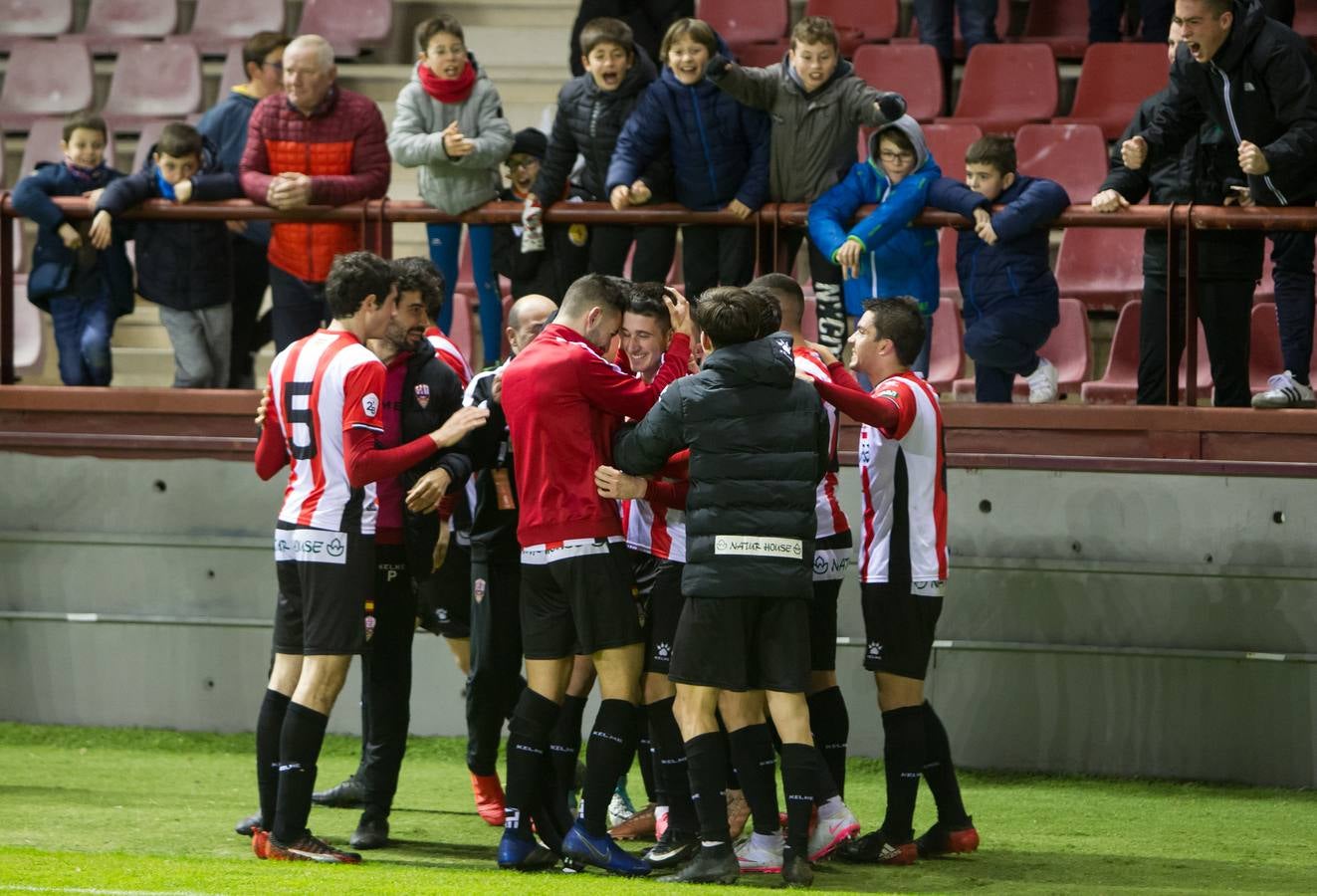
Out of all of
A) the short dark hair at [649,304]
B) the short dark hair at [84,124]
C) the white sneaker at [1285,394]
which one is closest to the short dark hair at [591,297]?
the short dark hair at [649,304]

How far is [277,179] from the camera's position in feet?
28.3

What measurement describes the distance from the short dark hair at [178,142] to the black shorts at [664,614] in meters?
3.85

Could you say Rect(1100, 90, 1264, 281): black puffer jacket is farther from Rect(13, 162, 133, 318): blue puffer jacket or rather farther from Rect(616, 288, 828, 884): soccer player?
Rect(13, 162, 133, 318): blue puffer jacket

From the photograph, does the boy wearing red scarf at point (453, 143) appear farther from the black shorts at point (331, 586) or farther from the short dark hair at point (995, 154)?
the black shorts at point (331, 586)

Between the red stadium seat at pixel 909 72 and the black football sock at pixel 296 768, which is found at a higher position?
the red stadium seat at pixel 909 72

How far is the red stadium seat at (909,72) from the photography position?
11742 mm

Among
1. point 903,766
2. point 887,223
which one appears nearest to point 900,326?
point 887,223

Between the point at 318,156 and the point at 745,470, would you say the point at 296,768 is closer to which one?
the point at 745,470

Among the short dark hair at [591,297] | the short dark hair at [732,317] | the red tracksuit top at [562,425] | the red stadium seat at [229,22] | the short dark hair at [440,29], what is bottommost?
the red tracksuit top at [562,425]

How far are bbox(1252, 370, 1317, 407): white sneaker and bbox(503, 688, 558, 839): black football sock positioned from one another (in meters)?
3.56

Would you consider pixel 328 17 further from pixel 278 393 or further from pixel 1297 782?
pixel 1297 782

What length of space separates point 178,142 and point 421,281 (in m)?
2.76

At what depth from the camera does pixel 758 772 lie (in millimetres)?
5953

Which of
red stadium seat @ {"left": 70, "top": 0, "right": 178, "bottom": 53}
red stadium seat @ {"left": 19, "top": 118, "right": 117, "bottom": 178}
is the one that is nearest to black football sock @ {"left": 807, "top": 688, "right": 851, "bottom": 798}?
red stadium seat @ {"left": 19, "top": 118, "right": 117, "bottom": 178}
